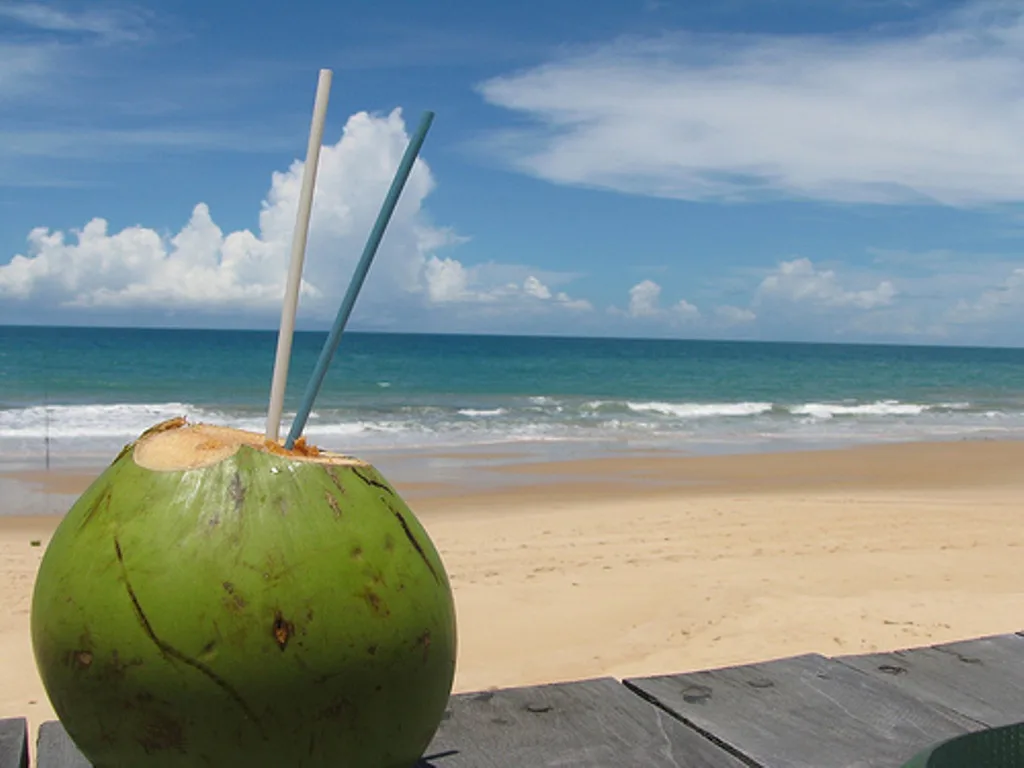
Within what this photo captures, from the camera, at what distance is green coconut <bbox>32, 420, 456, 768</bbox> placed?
1.03m

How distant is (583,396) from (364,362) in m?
20.8

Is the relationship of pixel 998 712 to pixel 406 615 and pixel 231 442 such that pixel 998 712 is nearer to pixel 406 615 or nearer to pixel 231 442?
pixel 406 615

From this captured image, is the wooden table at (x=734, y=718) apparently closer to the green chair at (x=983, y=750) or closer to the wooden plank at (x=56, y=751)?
the wooden plank at (x=56, y=751)

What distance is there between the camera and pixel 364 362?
49750 millimetres

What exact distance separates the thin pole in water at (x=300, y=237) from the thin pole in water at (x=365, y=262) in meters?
0.03

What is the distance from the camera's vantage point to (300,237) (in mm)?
1131

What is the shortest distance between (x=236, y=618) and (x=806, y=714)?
3.20 feet

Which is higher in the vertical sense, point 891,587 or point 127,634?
point 127,634

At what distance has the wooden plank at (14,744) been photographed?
141 centimetres

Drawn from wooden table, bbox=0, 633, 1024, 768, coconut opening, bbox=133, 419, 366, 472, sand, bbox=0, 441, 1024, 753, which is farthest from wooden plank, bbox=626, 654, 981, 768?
sand, bbox=0, 441, 1024, 753

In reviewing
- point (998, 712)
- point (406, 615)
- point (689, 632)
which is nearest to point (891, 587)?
point (689, 632)

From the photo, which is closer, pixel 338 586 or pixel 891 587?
pixel 338 586

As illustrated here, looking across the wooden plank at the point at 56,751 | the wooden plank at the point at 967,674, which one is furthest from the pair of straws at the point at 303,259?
the wooden plank at the point at 967,674

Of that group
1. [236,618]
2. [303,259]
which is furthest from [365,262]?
[236,618]
